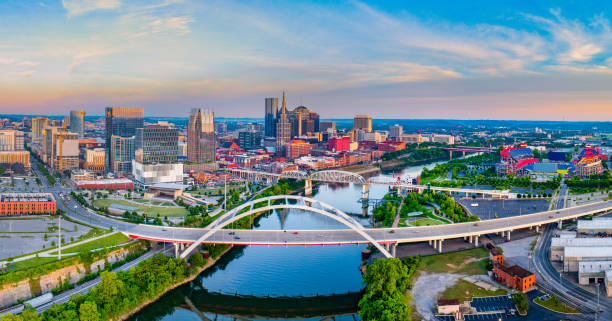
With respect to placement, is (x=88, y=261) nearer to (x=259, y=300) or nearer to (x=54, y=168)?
(x=259, y=300)

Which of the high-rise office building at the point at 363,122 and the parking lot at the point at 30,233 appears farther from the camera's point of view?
the high-rise office building at the point at 363,122

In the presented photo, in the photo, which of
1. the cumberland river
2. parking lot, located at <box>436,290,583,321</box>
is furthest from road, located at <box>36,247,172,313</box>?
parking lot, located at <box>436,290,583,321</box>

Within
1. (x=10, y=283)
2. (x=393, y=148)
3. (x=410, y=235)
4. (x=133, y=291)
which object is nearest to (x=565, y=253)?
(x=410, y=235)

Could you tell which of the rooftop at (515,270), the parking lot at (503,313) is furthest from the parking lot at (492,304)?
the rooftop at (515,270)

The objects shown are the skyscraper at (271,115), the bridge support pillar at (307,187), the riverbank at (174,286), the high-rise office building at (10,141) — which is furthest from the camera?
the skyscraper at (271,115)

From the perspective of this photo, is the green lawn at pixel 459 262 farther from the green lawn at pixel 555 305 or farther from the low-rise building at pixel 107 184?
the low-rise building at pixel 107 184

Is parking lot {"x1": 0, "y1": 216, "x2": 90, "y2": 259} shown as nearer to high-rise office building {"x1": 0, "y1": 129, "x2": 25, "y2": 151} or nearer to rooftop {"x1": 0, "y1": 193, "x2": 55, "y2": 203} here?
rooftop {"x1": 0, "y1": 193, "x2": 55, "y2": 203}
